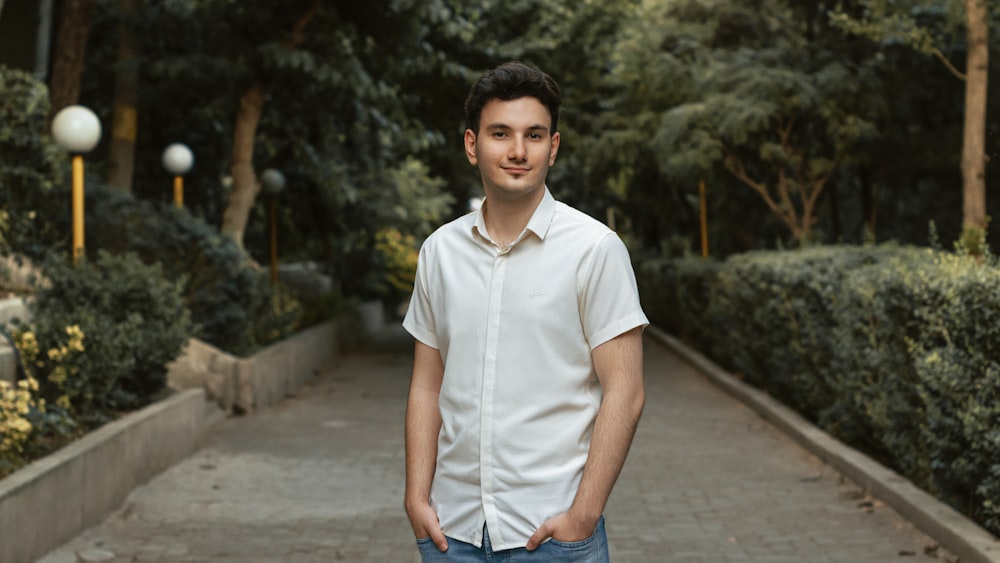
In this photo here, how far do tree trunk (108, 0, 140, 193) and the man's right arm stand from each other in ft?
48.2

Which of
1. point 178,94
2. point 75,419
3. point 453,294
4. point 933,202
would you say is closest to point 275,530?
point 75,419

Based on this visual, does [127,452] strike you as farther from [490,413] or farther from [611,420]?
[611,420]

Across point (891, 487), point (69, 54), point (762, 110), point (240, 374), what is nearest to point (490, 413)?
point (891, 487)

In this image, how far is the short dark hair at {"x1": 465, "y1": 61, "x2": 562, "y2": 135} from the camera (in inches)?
117

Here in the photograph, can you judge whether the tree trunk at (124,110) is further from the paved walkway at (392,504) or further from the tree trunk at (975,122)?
the tree trunk at (975,122)

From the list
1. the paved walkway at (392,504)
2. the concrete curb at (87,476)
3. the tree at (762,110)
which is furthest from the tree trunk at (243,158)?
the concrete curb at (87,476)

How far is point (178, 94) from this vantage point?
18438mm

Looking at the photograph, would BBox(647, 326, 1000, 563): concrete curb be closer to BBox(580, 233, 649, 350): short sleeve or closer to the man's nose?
BBox(580, 233, 649, 350): short sleeve

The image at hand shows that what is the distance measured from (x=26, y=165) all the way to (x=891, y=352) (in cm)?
917

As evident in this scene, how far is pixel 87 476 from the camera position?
786 centimetres

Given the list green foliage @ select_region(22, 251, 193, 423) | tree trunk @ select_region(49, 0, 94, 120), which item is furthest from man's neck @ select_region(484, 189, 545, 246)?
tree trunk @ select_region(49, 0, 94, 120)

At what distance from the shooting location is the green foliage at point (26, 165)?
1341cm

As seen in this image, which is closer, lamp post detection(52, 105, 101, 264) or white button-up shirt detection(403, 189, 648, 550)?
white button-up shirt detection(403, 189, 648, 550)

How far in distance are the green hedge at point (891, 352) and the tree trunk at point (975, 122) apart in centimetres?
189
